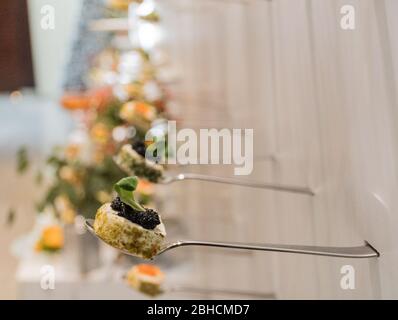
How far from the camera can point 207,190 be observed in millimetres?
1338

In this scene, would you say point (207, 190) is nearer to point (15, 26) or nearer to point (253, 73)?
point (253, 73)

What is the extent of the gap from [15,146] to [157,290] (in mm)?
2756

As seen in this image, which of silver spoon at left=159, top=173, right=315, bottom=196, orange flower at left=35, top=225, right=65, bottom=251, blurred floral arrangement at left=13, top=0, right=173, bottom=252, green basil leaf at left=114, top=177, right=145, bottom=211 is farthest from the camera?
orange flower at left=35, top=225, right=65, bottom=251

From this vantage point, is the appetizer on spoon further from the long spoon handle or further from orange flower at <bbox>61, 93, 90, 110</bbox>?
orange flower at <bbox>61, 93, 90, 110</bbox>

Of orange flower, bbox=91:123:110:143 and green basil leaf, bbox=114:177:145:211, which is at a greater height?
orange flower, bbox=91:123:110:143

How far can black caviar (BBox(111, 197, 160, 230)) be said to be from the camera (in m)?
0.38

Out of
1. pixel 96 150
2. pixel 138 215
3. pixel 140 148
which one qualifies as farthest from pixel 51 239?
pixel 138 215

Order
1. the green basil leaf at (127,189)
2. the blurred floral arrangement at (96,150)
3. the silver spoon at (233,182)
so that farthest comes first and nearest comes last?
1. the blurred floral arrangement at (96,150)
2. the silver spoon at (233,182)
3. the green basil leaf at (127,189)

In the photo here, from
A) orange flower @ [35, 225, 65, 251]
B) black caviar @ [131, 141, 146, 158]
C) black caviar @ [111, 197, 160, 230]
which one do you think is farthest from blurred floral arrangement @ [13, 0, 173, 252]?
black caviar @ [111, 197, 160, 230]

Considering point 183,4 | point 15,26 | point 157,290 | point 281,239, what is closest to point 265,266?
point 281,239

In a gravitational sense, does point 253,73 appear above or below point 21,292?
above

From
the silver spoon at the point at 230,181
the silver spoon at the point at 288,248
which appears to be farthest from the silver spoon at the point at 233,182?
the silver spoon at the point at 288,248

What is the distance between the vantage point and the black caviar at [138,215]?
38 cm

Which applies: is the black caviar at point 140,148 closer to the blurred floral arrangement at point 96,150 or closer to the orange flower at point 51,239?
the blurred floral arrangement at point 96,150
